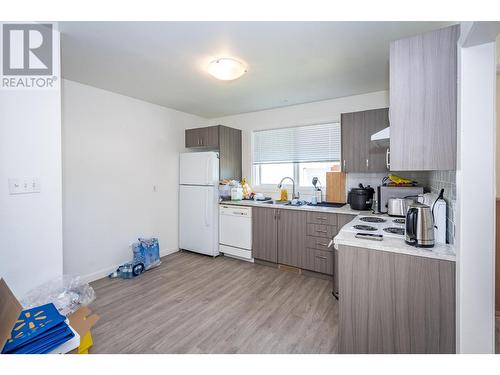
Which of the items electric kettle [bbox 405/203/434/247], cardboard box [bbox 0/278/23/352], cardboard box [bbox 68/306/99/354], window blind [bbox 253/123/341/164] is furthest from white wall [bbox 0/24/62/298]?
window blind [bbox 253/123/341/164]

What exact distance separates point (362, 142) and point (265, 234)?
69.8 inches

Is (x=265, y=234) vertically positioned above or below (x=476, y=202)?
below

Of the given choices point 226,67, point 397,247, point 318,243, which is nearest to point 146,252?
point 318,243

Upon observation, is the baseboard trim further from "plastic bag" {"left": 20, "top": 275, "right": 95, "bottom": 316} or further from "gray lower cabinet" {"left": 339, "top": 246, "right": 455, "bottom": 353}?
"gray lower cabinet" {"left": 339, "top": 246, "right": 455, "bottom": 353}

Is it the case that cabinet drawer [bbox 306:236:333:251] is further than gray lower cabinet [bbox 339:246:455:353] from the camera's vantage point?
Yes

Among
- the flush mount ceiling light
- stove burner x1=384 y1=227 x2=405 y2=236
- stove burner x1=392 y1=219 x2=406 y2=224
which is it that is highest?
the flush mount ceiling light

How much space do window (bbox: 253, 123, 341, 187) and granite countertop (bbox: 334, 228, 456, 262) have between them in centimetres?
210

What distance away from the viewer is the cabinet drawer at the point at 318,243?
9.40 ft

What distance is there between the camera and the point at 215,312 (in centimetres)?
222

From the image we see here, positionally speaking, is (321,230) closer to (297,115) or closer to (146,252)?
(297,115)

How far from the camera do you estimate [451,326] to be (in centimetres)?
126

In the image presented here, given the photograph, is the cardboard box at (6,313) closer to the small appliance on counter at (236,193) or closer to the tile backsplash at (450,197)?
the tile backsplash at (450,197)

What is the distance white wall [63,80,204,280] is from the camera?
9.00ft

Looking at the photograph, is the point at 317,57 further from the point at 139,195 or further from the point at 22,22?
the point at 139,195
